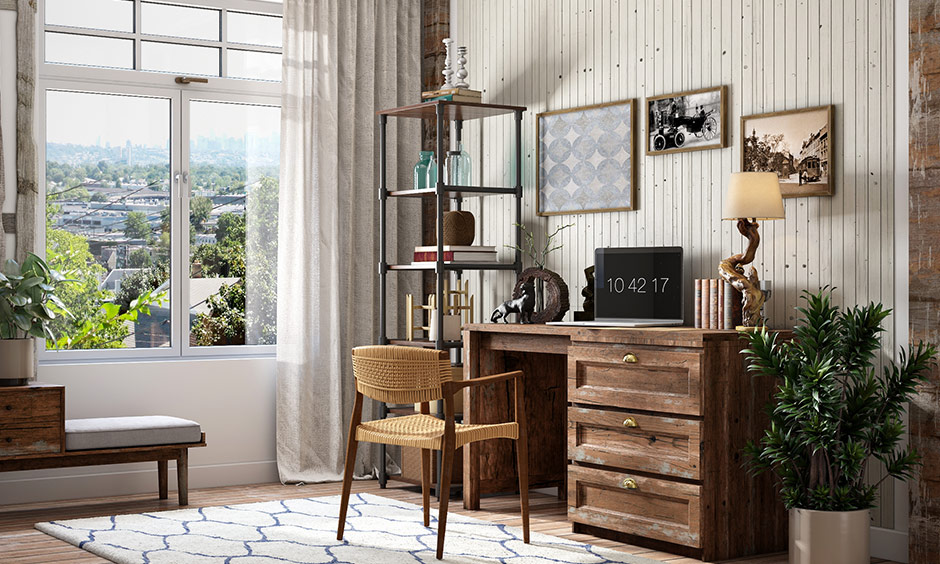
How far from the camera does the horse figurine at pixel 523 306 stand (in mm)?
4828

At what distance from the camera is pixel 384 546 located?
3982 millimetres

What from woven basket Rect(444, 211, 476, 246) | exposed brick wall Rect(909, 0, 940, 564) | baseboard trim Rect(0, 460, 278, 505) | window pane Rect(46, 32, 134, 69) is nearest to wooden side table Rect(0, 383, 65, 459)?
baseboard trim Rect(0, 460, 278, 505)

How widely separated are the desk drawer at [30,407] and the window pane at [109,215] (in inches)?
25.9

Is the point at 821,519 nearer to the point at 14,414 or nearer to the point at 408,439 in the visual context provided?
the point at 408,439

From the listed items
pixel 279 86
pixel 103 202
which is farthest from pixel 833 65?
pixel 103 202

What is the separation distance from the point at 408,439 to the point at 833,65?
2023 millimetres

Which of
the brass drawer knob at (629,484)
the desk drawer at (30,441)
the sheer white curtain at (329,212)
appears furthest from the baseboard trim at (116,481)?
the brass drawer knob at (629,484)

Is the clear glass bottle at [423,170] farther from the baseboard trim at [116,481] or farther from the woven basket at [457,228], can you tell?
the baseboard trim at [116,481]

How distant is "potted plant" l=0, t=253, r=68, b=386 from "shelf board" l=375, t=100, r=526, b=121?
5.85 feet

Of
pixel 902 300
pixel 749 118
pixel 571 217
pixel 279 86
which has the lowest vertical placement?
pixel 902 300

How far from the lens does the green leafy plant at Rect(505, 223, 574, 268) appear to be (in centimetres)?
520

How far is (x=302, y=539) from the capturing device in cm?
409

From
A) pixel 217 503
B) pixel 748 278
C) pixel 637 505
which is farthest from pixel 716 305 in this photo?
pixel 217 503

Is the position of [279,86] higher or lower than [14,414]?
higher
